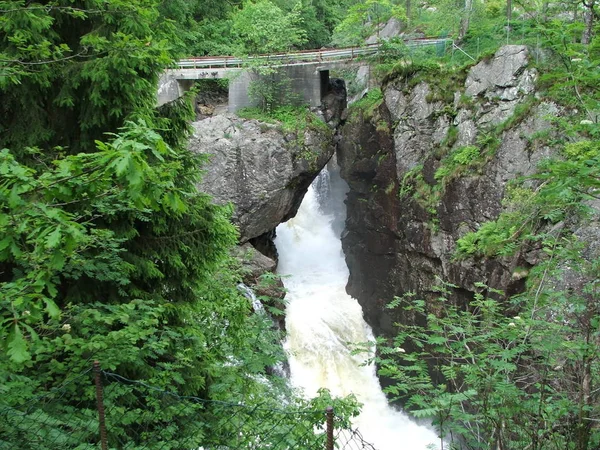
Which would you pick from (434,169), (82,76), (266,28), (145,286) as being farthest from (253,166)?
(82,76)

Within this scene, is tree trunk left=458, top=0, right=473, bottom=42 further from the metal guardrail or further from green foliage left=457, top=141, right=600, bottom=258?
green foliage left=457, top=141, right=600, bottom=258

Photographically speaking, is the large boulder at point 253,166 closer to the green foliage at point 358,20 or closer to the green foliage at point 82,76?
the green foliage at point 358,20

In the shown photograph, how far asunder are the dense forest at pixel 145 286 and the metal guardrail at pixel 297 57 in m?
12.3

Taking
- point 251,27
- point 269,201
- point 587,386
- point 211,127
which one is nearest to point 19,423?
point 587,386

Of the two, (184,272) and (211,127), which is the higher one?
(211,127)

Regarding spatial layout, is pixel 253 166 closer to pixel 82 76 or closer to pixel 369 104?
pixel 369 104

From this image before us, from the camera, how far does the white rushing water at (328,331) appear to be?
42.2 feet

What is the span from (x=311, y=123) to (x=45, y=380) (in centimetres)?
1383

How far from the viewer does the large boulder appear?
51.3ft

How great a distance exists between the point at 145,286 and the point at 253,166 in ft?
35.3

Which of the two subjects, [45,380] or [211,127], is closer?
[45,380]

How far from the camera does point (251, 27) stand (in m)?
17.1

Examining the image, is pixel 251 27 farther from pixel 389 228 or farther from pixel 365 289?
pixel 365 289

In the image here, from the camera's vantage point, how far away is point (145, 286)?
5219 millimetres
